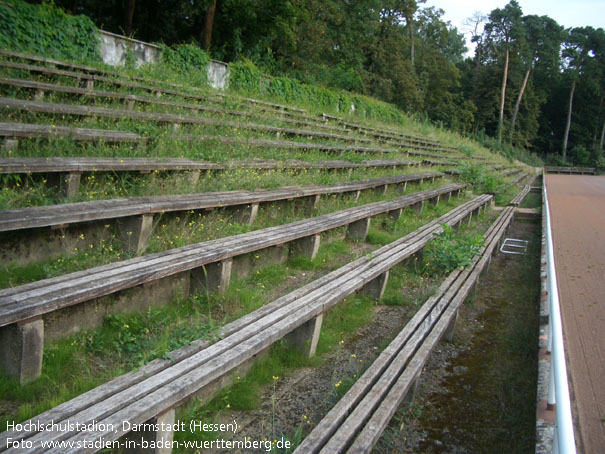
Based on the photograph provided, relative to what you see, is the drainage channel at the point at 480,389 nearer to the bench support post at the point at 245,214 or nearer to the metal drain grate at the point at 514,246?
the bench support post at the point at 245,214

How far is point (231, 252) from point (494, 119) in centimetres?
4904

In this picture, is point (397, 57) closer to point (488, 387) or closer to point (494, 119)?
point (494, 119)

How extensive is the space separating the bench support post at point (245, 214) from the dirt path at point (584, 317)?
2.83 meters

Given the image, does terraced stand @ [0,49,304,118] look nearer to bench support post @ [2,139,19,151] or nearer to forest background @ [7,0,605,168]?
bench support post @ [2,139,19,151]

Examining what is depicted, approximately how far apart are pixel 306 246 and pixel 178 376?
2.74 m

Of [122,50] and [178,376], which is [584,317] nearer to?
[178,376]

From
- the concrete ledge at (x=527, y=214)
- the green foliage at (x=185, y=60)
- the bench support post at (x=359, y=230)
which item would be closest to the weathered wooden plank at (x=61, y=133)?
the bench support post at (x=359, y=230)

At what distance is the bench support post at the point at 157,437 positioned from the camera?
1.94 metres

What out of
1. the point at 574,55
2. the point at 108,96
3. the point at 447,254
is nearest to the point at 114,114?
the point at 108,96

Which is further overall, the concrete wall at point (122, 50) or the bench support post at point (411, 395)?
the concrete wall at point (122, 50)

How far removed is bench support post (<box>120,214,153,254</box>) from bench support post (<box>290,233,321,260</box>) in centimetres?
165

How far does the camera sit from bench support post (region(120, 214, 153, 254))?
3.37 metres

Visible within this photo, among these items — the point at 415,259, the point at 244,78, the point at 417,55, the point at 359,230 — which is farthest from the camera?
the point at 417,55

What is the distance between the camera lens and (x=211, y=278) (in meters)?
3.38
